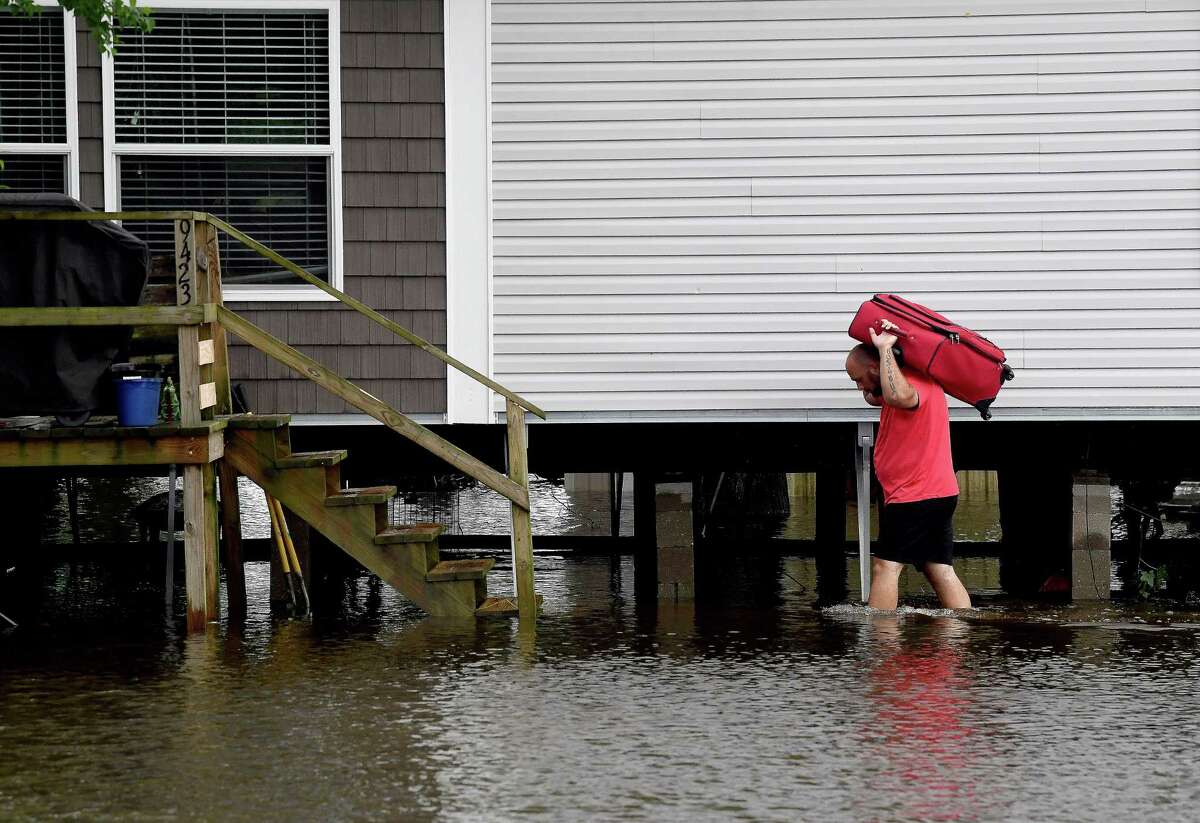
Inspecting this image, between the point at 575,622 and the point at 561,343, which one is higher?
the point at 561,343

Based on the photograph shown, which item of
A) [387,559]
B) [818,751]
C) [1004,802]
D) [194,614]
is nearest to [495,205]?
[387,559]

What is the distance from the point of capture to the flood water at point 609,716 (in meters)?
5.13

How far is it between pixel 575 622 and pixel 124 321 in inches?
121

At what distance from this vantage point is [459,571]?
8836mm

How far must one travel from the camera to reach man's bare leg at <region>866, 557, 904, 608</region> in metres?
8.84

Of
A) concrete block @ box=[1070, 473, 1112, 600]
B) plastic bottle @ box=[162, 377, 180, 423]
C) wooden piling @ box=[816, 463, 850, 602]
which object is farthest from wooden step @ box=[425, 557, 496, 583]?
wooden piling @ box=[816, 463, 850, 602]

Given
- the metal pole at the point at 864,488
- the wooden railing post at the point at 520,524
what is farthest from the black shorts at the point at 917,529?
the wooden railing post at the point at 520,524

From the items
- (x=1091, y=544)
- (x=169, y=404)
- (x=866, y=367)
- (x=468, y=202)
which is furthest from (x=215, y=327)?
(x=1091, y=544)

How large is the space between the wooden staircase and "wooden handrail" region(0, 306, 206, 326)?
0.76 meters

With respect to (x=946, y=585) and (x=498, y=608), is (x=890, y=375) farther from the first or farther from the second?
(x=498, y=608)

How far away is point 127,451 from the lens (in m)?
8.35

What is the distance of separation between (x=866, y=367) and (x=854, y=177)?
5.68ft

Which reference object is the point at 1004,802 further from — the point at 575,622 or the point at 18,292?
the point at 18,292

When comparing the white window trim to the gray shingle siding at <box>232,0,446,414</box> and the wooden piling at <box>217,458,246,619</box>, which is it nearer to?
the gray shingle siding at <box>232,0,446,414</box>
